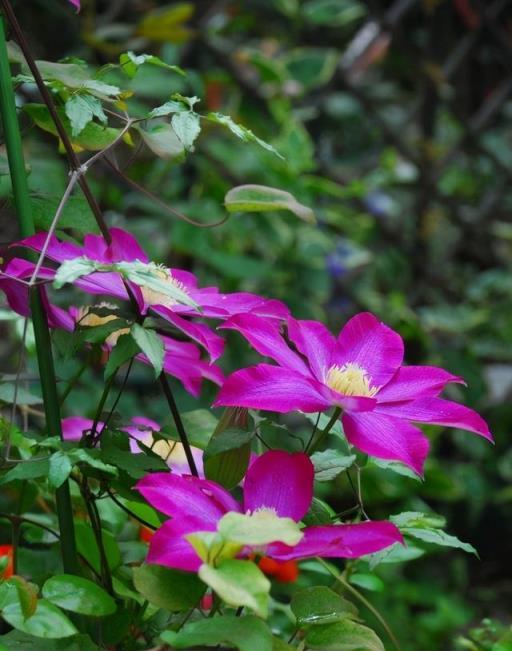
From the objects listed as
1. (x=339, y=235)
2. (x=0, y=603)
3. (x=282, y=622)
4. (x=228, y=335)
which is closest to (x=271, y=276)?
(x=228, y=335)

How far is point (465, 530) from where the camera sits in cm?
233

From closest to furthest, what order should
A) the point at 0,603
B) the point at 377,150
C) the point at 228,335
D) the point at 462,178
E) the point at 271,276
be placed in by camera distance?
the point at 0,603, the point at 228,335, the point at 271,276, the point at 377,150, the point at 462,178

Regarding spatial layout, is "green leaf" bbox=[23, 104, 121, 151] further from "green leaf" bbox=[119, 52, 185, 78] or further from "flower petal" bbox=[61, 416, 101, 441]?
"flower petal" bbox=[61, 416, 101, 441]

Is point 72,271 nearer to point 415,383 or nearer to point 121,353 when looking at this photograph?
point 121,353

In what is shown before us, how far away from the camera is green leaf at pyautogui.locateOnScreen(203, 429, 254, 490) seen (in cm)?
46

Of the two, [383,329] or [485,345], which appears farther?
[485,345]

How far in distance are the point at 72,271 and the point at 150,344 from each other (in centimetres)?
6

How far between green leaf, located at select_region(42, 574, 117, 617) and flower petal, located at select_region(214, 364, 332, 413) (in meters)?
0.10

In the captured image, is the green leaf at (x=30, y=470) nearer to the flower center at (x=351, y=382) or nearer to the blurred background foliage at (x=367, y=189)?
the flower center at (x=351, y=382)

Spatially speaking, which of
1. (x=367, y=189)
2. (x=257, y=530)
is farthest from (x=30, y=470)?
(x=367, y=189)

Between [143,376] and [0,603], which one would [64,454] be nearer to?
[0,603]

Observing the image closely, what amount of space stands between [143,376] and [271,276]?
30cm

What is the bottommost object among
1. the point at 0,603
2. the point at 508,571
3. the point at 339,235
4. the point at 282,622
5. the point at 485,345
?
the point at 508,571

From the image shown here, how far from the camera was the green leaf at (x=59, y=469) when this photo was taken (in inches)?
16.6
